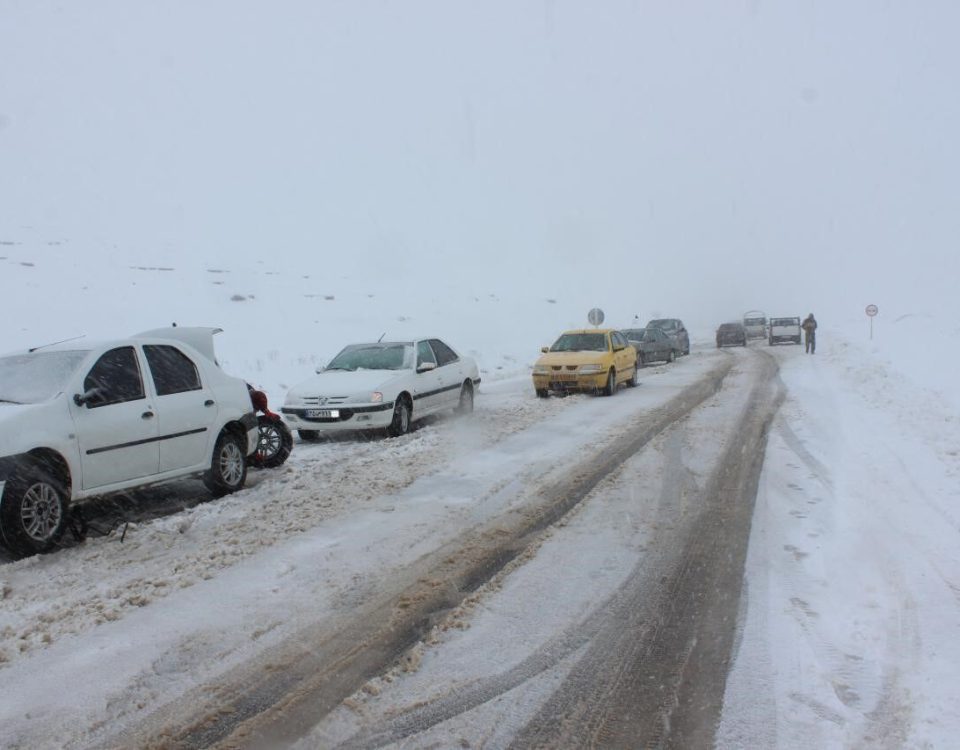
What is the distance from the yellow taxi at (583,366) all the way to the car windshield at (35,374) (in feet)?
34.7

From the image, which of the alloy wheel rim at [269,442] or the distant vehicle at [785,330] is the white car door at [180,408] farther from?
the distant vehicle at [785,330]

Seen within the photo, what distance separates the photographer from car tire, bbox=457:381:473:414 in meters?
13.3

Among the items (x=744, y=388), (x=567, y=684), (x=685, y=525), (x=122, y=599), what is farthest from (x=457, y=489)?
(x=744, y=388)

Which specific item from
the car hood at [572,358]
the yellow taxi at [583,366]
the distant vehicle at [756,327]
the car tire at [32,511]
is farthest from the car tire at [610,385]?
the distant vehicle at [756,327]

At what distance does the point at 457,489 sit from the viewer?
7473 mm

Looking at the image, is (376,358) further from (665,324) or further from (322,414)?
(665,324)

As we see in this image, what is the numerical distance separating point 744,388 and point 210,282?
Answer: 3272cm

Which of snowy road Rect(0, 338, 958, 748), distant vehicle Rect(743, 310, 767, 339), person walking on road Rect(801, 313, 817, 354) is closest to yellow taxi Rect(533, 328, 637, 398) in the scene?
snowy road Rect(0, 338, 958, 748)

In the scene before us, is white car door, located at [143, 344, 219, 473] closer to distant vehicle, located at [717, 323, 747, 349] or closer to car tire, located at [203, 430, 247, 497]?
car tire, located at [203, 430, 247, 497]

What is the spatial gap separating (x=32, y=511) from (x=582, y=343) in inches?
506

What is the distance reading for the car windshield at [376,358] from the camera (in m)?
12.1

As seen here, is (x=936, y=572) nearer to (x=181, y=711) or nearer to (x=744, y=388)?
(x=181, y=711)

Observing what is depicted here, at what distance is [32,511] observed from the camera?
5.58m

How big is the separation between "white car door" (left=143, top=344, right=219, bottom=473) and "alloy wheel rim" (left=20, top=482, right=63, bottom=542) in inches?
43.1
